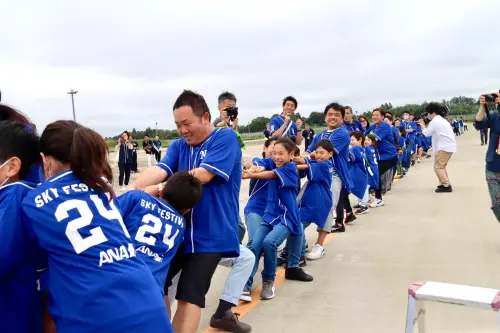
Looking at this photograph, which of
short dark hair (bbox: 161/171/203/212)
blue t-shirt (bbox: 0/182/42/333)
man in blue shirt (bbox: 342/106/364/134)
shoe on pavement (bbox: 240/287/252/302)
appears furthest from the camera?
man in blue shirt (bbox: 342/106/364/134)

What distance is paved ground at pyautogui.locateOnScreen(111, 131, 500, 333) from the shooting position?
13.1ft

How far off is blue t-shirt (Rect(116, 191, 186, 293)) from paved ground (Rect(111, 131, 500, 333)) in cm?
157

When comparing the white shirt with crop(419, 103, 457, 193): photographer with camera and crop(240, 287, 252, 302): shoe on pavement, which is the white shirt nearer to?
crop(419, 103, 457, 193): photographer with camera

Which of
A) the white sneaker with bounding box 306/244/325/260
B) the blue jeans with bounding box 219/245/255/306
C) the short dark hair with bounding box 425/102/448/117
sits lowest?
the white sneaker with bounding box 306/244/325/260

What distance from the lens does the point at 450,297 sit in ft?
8.74

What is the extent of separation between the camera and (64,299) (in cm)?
195

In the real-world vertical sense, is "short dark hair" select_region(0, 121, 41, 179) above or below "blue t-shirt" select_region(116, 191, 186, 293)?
above

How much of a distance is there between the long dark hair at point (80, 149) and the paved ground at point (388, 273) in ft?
7.40

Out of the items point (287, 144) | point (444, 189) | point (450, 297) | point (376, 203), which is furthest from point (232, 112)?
point (444, 189)

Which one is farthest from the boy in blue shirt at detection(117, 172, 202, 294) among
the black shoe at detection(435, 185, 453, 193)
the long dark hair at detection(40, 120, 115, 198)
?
the black shoe at detection(435, 185, 453, 193)

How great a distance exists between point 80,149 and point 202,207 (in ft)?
3.75

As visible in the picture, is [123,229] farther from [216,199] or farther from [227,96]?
[227,96]

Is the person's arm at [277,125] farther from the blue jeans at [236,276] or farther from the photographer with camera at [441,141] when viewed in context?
the photographer with camera at [441,141]

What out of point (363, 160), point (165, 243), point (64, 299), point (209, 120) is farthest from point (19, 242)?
point (363, 160)
